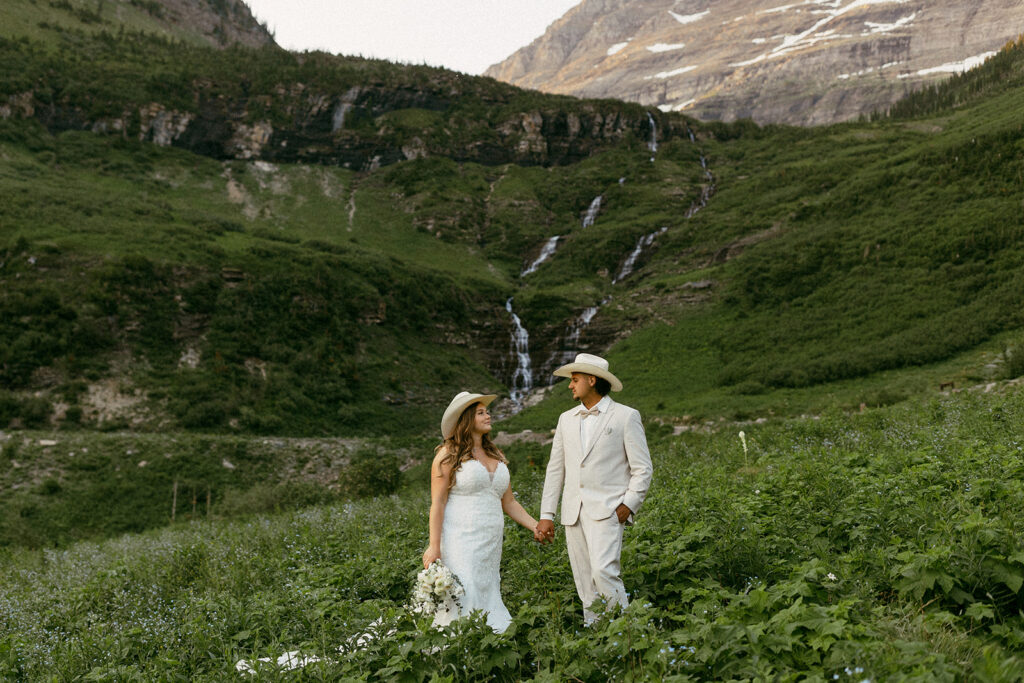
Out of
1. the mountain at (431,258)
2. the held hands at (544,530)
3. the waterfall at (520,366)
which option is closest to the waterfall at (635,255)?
the mountain at (431,258)

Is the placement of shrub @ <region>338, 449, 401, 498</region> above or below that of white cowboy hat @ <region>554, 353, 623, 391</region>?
below

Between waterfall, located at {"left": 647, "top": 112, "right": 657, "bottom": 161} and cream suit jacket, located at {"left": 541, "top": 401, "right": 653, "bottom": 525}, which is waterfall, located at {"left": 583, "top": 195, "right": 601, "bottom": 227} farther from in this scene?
cream suit jacket, located at {"left": 541, "top": 401, "right": 653, "bottom": 525}

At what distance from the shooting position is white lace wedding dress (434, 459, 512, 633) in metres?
5.23

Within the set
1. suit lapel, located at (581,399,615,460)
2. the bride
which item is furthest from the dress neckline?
suit lapel, located at (581,399,615,460)

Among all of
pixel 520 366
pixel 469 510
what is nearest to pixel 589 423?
pixel 469 510

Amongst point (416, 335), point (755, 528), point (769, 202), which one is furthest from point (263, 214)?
point (755, 528)

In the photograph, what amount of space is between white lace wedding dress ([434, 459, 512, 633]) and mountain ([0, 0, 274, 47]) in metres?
115

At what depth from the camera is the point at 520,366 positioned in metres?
49.1

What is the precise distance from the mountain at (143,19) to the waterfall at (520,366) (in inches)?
3515

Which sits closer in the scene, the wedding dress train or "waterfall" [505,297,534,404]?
the wedding dress train

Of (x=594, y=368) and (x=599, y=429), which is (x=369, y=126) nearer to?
(x=594, y=368)

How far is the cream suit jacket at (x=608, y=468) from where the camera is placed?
5.45 m

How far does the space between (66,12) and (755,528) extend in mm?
140845

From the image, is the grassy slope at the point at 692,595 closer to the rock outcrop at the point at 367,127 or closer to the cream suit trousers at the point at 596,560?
the cream suit trousers at the point at 596,560
